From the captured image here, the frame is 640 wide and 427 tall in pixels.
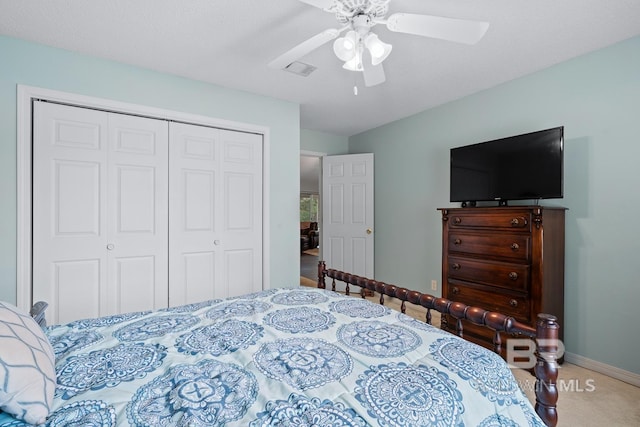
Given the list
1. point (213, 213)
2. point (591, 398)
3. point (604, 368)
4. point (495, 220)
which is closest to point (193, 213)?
point (213, 213)

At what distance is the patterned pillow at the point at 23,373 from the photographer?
0.72 metres

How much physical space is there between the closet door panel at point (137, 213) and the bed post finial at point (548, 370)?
2.74m

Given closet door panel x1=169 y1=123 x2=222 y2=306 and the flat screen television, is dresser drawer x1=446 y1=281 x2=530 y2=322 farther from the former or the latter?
closet door panel x1=169 y1=123 x2=222 y2=306

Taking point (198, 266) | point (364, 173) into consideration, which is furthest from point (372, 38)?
point (364, 173)

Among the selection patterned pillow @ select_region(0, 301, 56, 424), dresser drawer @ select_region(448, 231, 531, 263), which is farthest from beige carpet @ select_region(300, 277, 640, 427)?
patterned pillow @ select_region(0, 301, 56, 424)

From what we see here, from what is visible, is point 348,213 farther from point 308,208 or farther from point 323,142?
point 308,208

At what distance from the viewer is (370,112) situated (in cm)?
370

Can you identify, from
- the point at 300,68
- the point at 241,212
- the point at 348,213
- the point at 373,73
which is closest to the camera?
the point at 373,73

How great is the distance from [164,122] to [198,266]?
1370 mm

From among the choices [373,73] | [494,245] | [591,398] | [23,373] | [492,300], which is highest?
[373,73]

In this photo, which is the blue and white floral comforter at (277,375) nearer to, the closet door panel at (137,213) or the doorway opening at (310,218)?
the closet door panel at (137,213)

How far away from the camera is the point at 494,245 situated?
8.02 ft

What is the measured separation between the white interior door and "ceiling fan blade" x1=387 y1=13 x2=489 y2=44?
283 cm

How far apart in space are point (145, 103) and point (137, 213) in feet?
3.15
